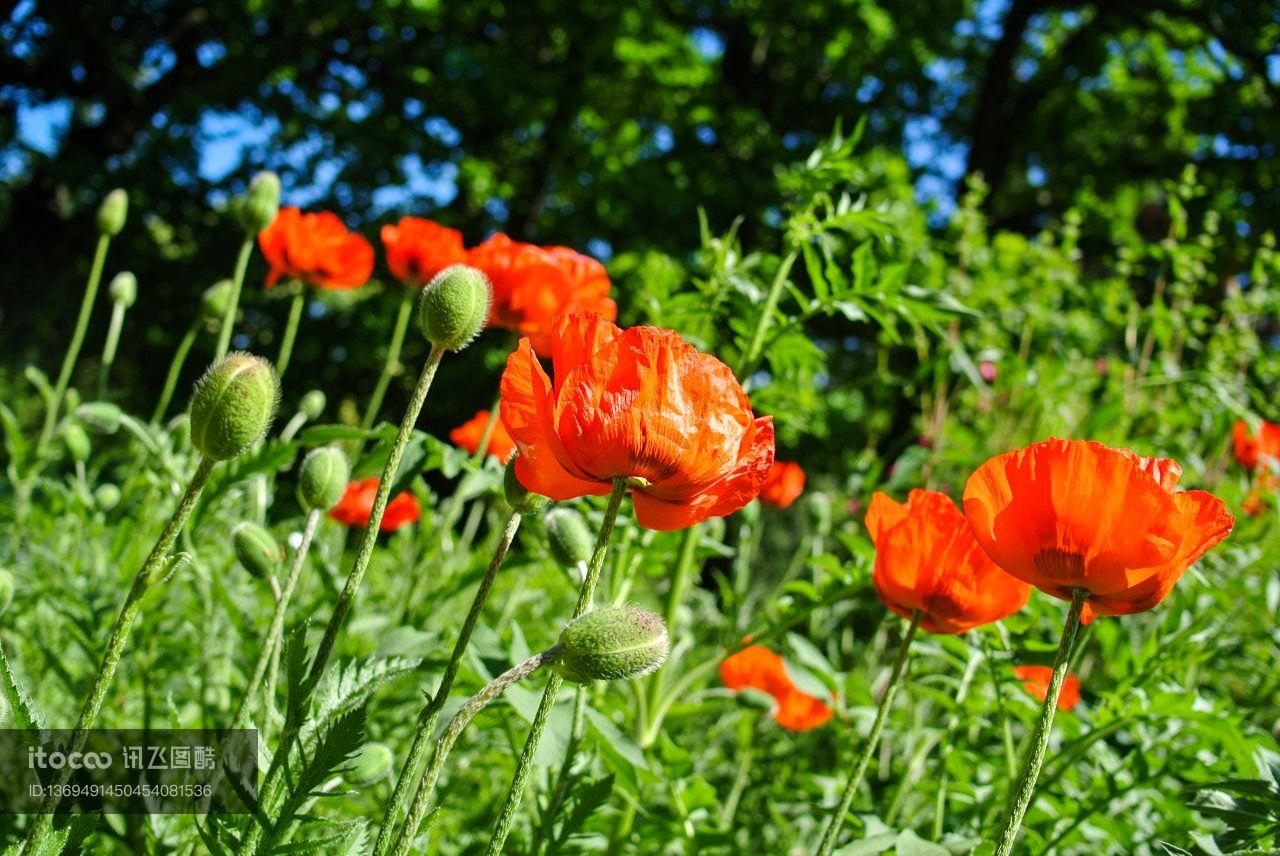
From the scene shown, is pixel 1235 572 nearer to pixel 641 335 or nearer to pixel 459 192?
pixel 641 335

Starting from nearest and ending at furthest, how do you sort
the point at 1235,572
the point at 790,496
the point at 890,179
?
the point at 1235,572
the point at 790,496
the point at 890,179

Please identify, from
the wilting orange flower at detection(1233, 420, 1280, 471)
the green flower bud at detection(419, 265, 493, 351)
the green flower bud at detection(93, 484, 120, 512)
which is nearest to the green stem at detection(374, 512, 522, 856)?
the green flower bud at detection(419, 265, 493, 351)

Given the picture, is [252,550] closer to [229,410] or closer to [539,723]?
[229,410]

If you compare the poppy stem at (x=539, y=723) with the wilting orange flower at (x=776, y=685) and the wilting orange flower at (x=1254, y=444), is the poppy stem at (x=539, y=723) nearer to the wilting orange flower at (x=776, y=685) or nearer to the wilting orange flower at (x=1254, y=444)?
the wilting orange flower at (x=776, y=685)

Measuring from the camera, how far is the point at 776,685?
2.04m

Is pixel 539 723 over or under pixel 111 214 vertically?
under

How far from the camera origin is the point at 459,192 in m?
9.76

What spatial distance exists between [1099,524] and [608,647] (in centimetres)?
39

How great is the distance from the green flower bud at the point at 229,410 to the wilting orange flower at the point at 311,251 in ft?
4.58

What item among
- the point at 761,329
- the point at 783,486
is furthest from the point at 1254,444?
the point at 761,329

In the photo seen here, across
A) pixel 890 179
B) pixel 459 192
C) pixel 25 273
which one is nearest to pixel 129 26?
pixel 25 273

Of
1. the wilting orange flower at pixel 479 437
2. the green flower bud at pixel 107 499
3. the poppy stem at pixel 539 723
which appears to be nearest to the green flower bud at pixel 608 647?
the poppy stem at pixel 539 723

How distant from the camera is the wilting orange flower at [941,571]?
37.3 inches

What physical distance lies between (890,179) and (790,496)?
5.12 m
